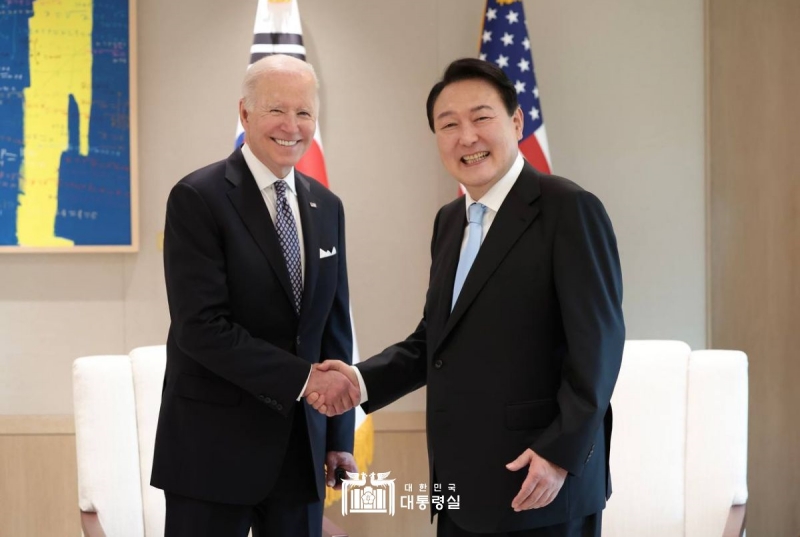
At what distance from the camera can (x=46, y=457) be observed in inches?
166

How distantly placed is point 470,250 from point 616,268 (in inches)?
13.7

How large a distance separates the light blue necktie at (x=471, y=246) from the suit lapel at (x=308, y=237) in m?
0.43

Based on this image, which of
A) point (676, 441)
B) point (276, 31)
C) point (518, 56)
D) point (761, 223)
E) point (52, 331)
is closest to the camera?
point (676, 441)

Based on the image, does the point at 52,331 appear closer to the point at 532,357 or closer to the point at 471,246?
the point at 471,246

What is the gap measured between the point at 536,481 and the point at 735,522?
1503mm

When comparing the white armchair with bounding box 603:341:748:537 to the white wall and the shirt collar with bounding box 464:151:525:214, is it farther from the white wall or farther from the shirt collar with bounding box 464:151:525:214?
the shirt collar with bounding box 464:151:525:214

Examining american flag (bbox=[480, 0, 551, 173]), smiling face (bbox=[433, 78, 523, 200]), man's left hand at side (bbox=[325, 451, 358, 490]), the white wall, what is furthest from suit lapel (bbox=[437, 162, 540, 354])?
the white wall

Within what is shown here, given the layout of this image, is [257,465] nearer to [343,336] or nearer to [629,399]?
[343,336]

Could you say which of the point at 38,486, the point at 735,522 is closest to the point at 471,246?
the point at 735,522

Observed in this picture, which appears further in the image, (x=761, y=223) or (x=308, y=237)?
(x=761, y=223)

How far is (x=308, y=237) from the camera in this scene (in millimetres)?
2465

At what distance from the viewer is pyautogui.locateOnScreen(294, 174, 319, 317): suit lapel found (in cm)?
240

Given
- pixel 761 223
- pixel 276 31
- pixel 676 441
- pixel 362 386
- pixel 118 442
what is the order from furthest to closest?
pixel 761 223 < pixel 276 31 < pixel 676 441 < pixel 118 442 < pixel 362 386

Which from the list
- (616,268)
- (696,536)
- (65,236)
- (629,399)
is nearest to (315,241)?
(616,268)
